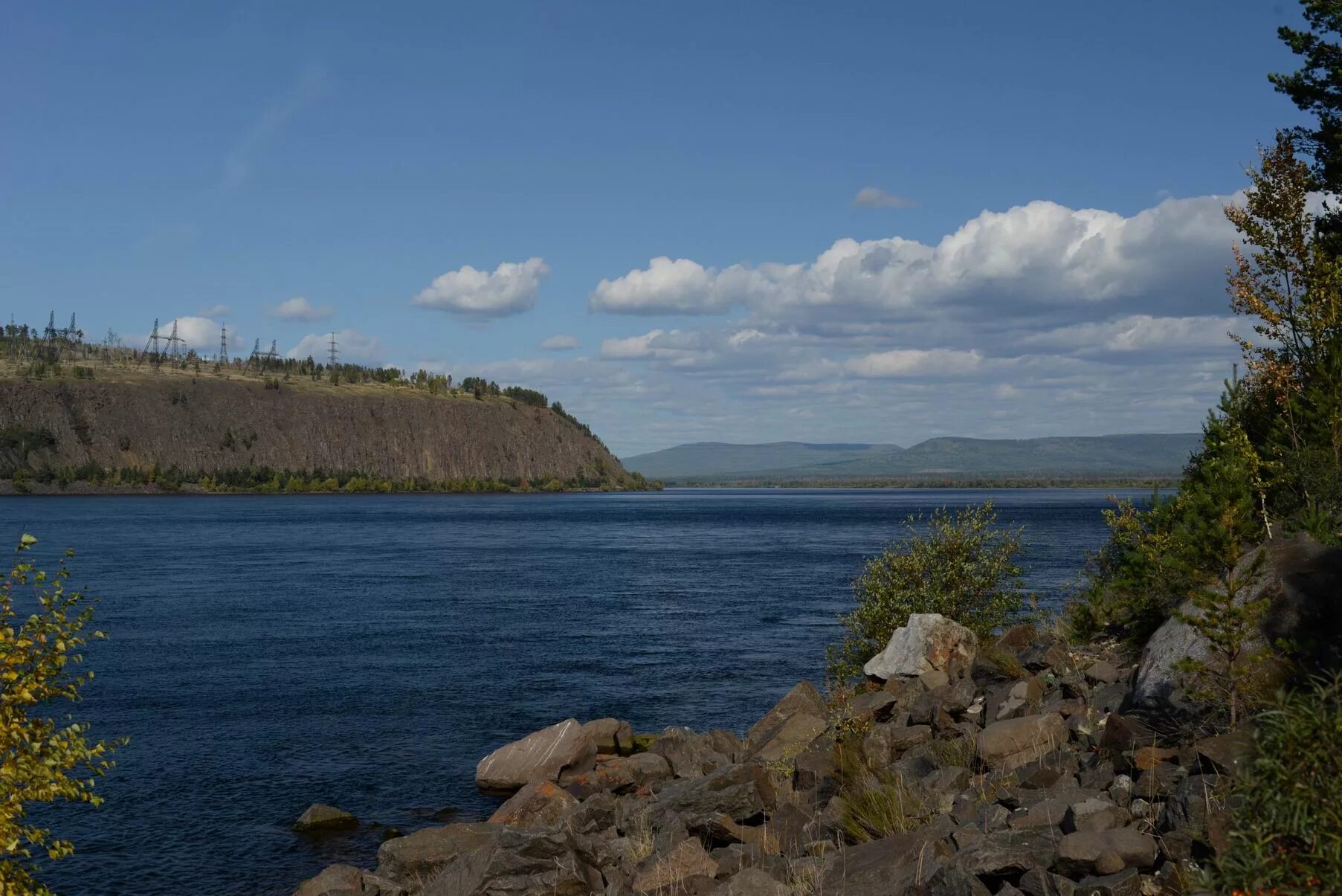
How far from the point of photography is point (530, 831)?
14633 mm

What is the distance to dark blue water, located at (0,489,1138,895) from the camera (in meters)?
21.8

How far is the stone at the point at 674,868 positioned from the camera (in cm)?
1335

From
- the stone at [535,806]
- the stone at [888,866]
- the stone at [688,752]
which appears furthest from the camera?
the stone at [688,752]

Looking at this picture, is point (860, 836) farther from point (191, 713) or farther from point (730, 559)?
point (730, 559)

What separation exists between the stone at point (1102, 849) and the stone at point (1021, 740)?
4584 mm

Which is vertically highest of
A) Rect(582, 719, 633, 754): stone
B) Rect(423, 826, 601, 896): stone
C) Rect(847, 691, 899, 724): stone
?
Rect(847, 691, 899, 724): stone

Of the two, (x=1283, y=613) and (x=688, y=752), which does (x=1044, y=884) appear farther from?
(x=688, y=752)

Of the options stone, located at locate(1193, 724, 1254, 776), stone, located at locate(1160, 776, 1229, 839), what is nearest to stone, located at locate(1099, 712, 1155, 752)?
stone, located at locate(1193, 724, 1254, 776)

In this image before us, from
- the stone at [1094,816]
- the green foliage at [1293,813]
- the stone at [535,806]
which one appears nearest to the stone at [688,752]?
the stone at [535,806]

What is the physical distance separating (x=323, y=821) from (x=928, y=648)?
13.4m

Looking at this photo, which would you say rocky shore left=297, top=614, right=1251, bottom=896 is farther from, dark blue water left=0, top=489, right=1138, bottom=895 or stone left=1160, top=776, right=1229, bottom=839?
dark blue water left=0, top=489, right=1138, bottom=895

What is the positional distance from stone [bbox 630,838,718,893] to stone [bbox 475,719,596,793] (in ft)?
29.6

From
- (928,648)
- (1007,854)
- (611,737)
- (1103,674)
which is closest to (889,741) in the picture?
(1103,674)

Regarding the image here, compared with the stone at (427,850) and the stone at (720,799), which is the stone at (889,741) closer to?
the stone at (720,799)
